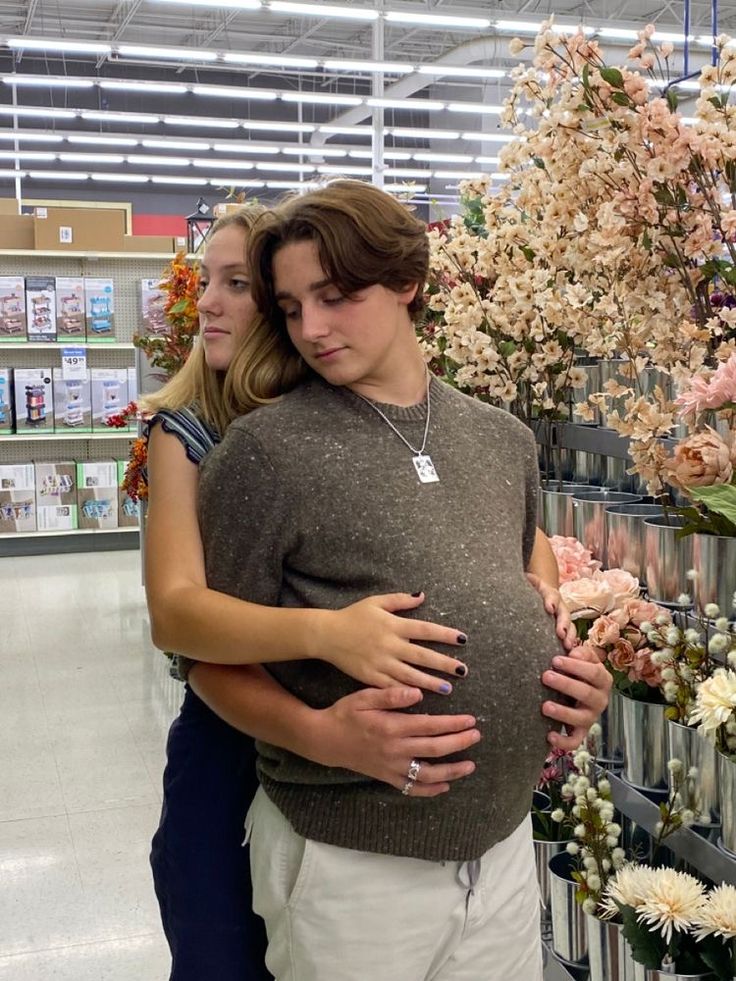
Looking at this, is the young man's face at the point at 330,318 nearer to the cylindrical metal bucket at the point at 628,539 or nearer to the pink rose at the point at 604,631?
the pink rose at the point at 604,631

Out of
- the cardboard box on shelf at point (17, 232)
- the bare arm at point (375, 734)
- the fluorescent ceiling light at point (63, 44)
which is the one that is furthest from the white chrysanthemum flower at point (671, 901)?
the fluorescent ceiling light at point (63, 44)

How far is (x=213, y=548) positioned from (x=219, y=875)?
1.42ft

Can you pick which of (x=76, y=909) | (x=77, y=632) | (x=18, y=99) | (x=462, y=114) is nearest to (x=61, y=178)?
(x=18, y=99)

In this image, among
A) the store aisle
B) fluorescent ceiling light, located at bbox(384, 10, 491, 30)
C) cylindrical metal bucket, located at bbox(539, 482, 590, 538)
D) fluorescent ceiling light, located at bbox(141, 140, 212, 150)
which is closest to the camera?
cylindrical metal bucket, located at bbox(539, 482, 590, 538)

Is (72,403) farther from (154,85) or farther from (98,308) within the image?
(154,85)

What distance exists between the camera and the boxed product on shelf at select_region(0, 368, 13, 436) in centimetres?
775

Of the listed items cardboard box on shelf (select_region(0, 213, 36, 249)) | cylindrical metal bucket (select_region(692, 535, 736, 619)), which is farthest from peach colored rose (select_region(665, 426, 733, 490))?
cardboard box on shelf (select_region(0, 213, 36, 249))

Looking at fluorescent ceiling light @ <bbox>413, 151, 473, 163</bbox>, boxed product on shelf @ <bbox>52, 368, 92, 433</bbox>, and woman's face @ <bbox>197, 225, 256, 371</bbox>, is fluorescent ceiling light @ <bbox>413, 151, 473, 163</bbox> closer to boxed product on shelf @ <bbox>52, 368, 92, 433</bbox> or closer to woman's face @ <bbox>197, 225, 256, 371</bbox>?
boxed product on shelf @ <bbox>52, 368, 92, 433</bbox>

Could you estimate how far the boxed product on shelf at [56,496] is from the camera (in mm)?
7879

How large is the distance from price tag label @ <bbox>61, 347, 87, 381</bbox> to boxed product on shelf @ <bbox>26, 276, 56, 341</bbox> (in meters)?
0.15

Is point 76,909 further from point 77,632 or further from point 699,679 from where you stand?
point 77,632

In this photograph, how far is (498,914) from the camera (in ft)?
4.13

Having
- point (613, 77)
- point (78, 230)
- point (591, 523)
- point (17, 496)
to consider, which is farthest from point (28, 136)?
point (613, 77)

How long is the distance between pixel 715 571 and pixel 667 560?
6.0 inches
